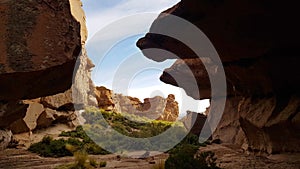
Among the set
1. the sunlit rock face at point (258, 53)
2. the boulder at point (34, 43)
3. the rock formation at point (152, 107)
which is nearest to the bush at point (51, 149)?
the sunlit rock face at point (258, 53)

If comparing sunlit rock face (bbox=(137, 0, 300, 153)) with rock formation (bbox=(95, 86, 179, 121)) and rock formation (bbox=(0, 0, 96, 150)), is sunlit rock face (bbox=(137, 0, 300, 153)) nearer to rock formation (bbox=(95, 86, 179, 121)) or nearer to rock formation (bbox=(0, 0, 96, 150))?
rock formation (bbox=(0, 0, 96, 150))

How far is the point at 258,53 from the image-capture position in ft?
36.8

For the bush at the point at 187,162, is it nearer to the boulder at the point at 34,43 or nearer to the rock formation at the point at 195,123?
the boulder at the point at 34,43

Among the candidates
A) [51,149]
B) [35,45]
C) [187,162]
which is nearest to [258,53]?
[187,162]

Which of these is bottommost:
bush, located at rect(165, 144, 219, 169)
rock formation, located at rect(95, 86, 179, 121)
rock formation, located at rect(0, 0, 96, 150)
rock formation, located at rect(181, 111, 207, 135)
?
bush, located at rect(165, 144, 219, 169)

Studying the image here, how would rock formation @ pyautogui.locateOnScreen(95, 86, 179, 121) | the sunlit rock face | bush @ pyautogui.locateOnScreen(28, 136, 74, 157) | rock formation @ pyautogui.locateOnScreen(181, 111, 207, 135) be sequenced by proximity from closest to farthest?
the sunlit rock face < bush @ pyautogui.locateOnScreen(28, 136, 74, 157) < rock formation @ pyautogui.locateOnScreen(181, 111, 207, 135) < rock formation @ pyautogui.locateOnScreen(95, 86, 179, 121)

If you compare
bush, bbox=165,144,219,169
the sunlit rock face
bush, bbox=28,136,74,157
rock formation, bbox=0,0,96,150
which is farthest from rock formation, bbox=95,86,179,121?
bush, bbox=165,144,219,169

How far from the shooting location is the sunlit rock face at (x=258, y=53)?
29.7 ft

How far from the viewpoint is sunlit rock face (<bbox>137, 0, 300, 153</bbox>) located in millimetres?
9047

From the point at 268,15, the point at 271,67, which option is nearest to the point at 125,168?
the point at 271,67

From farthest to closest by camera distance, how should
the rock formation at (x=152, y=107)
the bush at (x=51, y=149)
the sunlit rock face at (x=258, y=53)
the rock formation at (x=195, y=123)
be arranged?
the rock formation at (x=152, y=107)
the rock formation at (x=195, y=123)
the bush at (x=51, y=149)
the sunlit rock face at (x=258, y=53)

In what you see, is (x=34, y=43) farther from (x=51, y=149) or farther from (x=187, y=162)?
(x=51, y=149)

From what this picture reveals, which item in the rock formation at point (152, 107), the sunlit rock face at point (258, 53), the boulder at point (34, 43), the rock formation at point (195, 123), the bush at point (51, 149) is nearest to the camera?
the boulder at point (34, 43)

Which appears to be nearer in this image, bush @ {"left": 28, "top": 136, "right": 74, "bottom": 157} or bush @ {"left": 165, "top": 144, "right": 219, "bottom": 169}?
bush @ {"left": 165, "top": 144, "right": 219, "bottom": 169}
